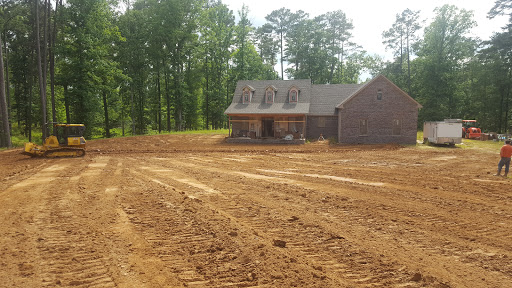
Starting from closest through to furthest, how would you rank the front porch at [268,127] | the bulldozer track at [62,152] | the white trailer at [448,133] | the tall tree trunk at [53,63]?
1. the bulldozer track at [62,152]
2. the white trailer at [448,133]
3. the tall tree trunk at [53,63]
4. the front porch at [268,127]

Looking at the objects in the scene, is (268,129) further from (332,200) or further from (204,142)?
(332,200)

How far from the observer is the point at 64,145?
19.7 meters

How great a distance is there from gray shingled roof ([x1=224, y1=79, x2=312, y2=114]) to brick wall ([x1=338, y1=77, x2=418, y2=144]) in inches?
179

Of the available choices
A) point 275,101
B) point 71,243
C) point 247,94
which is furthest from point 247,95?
point 71,243

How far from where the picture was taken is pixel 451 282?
4359 mm

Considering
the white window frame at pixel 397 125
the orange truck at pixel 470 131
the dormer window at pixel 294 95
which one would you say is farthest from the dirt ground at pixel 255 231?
the orange truck at pixel 470 131

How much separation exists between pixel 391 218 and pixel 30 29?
141 feet

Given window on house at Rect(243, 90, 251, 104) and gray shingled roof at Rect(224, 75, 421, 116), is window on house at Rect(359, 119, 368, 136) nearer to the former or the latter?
gray shingled roof at Rect(224, 75, 421, 116)

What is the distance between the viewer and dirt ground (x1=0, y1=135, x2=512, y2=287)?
15.0 ft

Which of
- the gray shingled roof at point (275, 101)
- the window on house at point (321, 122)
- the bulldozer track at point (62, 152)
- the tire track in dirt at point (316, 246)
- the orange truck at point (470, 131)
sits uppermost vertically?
the gray shingled roof at point (275, 101)

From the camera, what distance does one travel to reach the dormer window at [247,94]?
34.8 metres

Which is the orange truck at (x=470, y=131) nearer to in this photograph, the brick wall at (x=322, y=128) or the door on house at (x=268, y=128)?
the brick wall at (x=322, y=128)

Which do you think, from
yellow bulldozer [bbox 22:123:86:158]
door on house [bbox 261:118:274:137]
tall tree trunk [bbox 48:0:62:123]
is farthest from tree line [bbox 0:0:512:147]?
door on house [bbox 261:118:274:137]

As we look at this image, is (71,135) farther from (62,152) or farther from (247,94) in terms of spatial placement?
(247,94)
